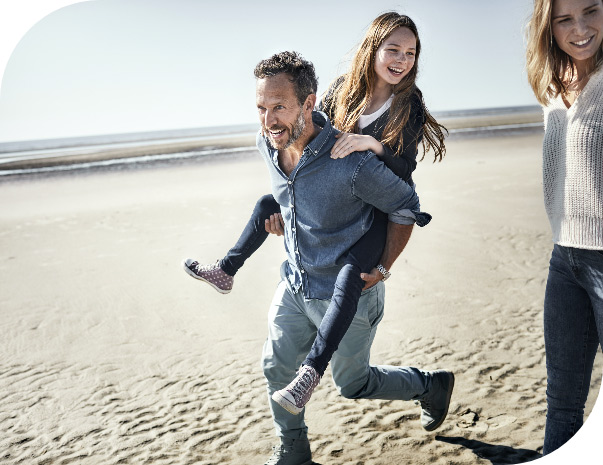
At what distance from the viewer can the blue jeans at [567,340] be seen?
6.81 feet

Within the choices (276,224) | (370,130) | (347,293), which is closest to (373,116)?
(370,130)

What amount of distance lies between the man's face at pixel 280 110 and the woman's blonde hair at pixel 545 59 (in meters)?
0.86

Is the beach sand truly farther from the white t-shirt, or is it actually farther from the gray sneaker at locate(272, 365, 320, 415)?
the white t-shirt

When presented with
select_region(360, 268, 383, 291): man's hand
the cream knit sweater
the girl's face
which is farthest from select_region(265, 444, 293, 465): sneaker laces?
the girl's face

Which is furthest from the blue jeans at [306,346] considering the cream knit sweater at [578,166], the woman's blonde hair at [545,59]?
the woman's blonde hair at [545,59]

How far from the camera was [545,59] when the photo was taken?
204 cm

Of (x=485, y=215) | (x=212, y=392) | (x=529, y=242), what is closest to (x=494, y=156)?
(x=485, y=215)

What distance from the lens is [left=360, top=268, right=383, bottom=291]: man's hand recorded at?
2.29 metres

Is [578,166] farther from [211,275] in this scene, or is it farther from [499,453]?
[211,275]

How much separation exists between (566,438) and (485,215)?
526 centimetres

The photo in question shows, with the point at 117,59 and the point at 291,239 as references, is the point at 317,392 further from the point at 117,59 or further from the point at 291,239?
A: the point at 117,59

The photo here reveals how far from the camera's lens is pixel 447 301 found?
459 cm

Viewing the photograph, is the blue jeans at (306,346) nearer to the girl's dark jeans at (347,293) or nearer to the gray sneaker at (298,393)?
the girl's dark jeans at (347,293)

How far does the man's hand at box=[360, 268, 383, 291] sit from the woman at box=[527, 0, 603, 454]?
643 millimetres
